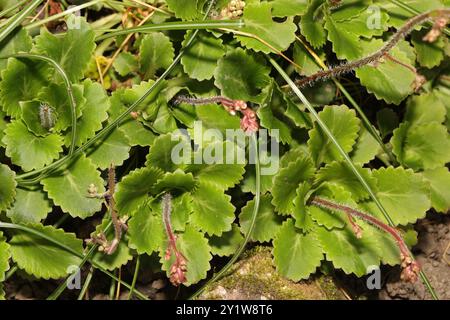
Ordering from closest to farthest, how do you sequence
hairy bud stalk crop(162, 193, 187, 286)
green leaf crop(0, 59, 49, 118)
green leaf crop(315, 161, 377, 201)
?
hairy bud stalk crop(162, 193, 187, 286) → green leaf crop(0, 59, 49, 118) → green leaf crop(315, 161, 377, 201)

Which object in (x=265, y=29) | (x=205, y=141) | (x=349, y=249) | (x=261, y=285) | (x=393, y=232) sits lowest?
(x=261, y=285)

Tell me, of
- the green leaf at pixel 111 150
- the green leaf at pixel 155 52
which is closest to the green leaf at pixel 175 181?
the green leaf at pixel 111 150

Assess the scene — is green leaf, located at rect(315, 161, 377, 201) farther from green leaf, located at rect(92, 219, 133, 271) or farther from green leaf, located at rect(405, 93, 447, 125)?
green leaf, located at rect(92, 219, 133, 271)

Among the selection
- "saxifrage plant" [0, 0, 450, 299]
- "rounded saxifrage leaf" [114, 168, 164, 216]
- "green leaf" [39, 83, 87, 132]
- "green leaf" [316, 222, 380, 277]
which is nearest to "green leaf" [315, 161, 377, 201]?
"saxifrage plant" [0, 0, 450, 299]

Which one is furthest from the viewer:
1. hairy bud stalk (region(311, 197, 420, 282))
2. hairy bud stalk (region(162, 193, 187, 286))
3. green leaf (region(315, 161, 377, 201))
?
green leaf (region(315, 161, 377, 201))

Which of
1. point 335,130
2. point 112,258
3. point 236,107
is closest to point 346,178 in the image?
point 335,130

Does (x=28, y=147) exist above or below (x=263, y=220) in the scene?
above

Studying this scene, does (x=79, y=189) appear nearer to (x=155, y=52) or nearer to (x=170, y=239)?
Result: (x=170, y=239)

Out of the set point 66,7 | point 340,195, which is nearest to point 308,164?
point 340,195

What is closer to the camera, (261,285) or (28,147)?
(28,147)
